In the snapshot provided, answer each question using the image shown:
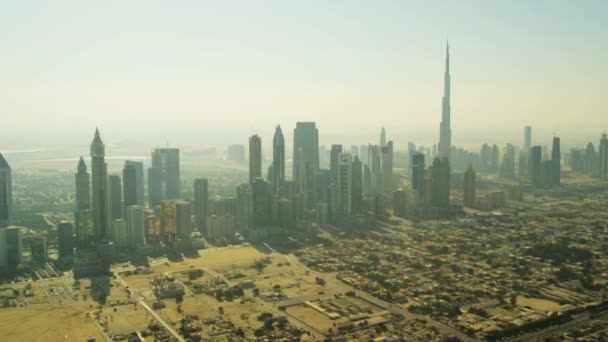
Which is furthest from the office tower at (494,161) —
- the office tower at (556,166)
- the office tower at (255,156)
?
the office tower at (255,156)

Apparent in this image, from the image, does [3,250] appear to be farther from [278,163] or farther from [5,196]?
[278,163]

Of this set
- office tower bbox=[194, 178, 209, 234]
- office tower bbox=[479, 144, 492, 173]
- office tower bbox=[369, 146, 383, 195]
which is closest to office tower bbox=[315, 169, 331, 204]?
office tower bbox=[194, 178, 209, 234]

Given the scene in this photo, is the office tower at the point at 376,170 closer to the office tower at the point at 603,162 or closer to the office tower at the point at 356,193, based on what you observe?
the office tower at the point at 356,193

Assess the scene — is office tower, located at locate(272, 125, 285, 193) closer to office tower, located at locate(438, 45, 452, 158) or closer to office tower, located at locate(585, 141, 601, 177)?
office tower, located at locate(438, 45, 452, 158)

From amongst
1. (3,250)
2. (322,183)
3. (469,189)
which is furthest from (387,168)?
(3,250)

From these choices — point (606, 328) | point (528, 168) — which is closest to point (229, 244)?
point (606, 328)
